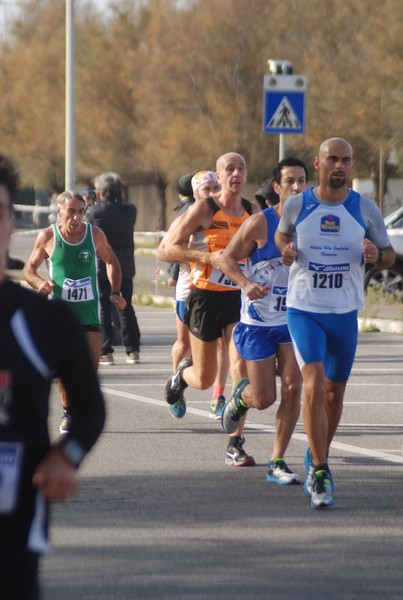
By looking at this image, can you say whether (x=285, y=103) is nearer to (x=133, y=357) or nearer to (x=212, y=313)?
(x=133, y=357)

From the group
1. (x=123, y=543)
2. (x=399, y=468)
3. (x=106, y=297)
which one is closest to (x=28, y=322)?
(x=123, y=543)

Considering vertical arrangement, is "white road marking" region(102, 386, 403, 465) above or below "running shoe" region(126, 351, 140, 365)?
above

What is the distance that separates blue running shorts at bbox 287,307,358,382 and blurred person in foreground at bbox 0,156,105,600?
4448 millimetres

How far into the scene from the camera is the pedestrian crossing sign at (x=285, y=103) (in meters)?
18.9

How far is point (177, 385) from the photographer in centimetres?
1114

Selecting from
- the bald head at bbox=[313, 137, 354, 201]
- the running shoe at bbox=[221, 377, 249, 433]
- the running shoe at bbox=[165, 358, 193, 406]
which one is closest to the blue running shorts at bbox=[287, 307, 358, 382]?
the bald head at bbox=[313, 137, 354, 201]

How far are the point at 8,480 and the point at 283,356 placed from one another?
537 centimetres

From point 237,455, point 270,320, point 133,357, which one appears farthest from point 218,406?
point 133,357

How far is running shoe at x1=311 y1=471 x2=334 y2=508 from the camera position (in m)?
8.10

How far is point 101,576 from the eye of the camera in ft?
21.2

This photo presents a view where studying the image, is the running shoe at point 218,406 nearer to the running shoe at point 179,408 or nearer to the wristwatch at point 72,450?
the running shoe at point 179,408

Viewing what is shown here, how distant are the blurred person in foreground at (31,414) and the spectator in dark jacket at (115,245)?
1194cm

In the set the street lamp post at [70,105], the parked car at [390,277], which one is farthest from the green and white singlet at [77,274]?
the street lamp post at [70,105]

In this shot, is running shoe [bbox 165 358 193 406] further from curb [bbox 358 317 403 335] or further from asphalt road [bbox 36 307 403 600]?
curb [bbox 358 317 403 335]
